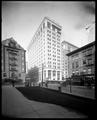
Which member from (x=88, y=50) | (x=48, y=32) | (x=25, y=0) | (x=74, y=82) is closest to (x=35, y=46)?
(x=48, y=32)

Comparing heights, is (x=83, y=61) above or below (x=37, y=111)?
above

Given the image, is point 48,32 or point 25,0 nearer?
point 25,0

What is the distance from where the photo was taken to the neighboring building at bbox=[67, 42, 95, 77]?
1017 inches

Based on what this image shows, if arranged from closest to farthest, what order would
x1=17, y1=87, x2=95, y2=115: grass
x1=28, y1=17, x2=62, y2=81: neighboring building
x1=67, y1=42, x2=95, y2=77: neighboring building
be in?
x1=17, y1=87, x2=95, y2=115: grass
x1=28, y1=17, x2=62, y2=81: neighboring building
x1=67, y1=42, x2=95, y2=77: neighboring building

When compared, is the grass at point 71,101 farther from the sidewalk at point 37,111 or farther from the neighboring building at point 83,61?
the neighboring building at point 83,61

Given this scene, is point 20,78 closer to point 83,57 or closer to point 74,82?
point 74,82

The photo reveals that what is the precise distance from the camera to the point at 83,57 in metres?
29.5

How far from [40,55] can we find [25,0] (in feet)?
47.4

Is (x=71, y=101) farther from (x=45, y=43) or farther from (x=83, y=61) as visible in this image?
(x=83, y=61)

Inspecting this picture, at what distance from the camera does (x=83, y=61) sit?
2922cm

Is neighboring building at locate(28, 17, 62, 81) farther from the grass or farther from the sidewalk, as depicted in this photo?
the sidewalk

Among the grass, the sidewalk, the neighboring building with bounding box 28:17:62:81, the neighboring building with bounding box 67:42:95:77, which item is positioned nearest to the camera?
the sidewalk

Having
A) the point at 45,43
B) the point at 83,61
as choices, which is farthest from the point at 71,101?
the point at 83,61

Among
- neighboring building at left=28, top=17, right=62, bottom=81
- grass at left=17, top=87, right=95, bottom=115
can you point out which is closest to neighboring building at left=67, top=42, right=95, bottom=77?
neighboring building at left=28, top=17, right=62, bottom=81
